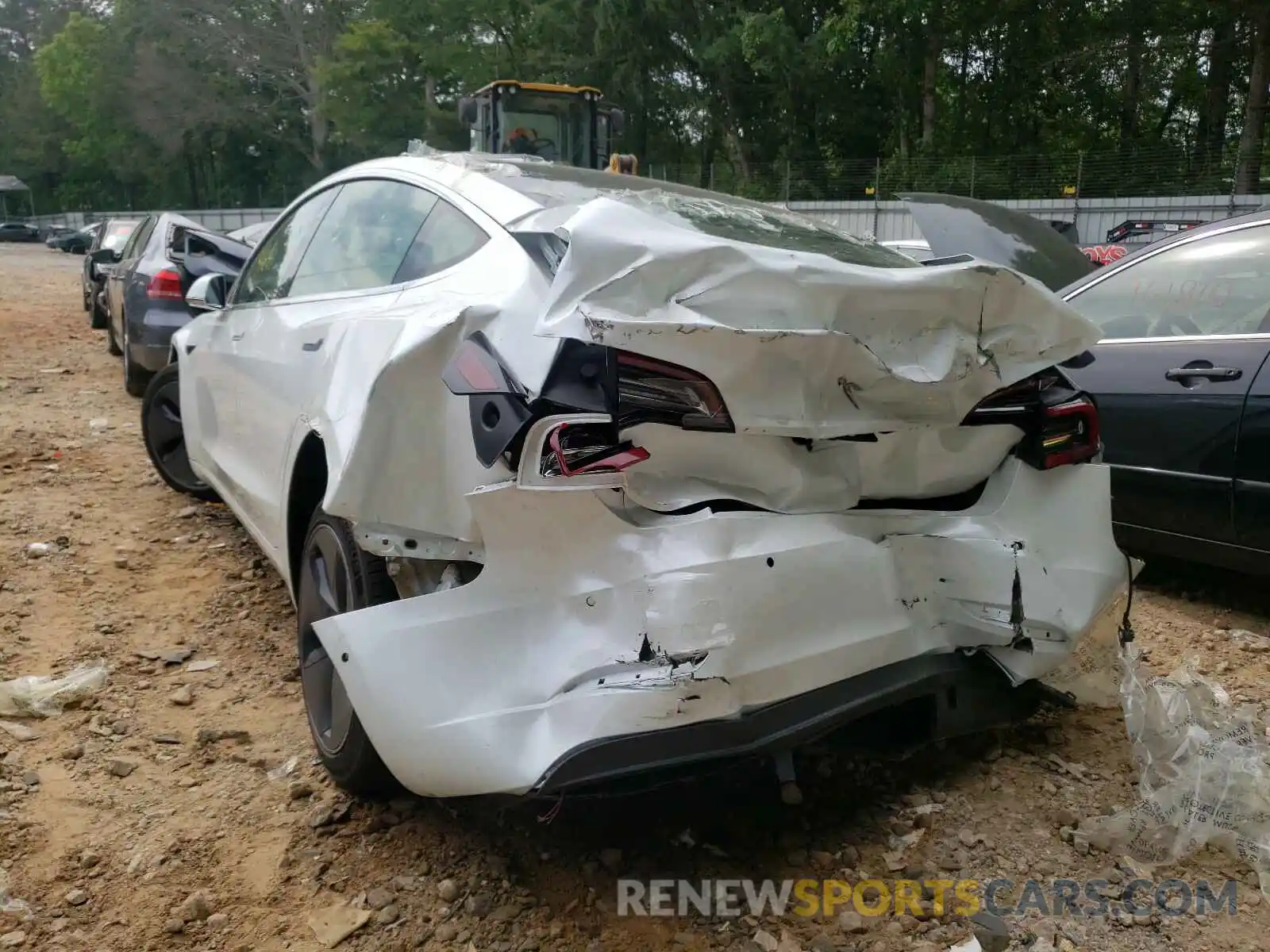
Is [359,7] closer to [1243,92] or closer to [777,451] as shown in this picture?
[1243,92]

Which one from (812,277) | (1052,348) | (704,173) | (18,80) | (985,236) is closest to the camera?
(812,277)

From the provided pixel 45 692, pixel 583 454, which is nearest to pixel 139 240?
pixel 45 692

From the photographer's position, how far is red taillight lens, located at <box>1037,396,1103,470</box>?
8.24 feet

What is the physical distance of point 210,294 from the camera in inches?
171

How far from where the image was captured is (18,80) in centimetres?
6041

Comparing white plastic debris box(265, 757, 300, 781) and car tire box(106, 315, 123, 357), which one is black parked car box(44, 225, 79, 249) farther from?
white plastic debris box(265, 757, 300, 781)

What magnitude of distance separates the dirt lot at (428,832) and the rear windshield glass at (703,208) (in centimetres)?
127

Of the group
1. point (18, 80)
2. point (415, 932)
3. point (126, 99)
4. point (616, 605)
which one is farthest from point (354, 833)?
point (18, 80)

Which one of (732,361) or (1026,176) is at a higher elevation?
(1026,176)

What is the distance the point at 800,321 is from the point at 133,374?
7505 mm

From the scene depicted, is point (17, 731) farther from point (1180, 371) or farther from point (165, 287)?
point (165, 287)

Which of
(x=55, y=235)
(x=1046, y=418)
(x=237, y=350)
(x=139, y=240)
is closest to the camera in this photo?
(x=1046, y=418)

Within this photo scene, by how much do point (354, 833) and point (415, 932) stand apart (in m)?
0.43

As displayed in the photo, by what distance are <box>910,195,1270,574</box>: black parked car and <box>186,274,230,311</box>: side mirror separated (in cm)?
286
